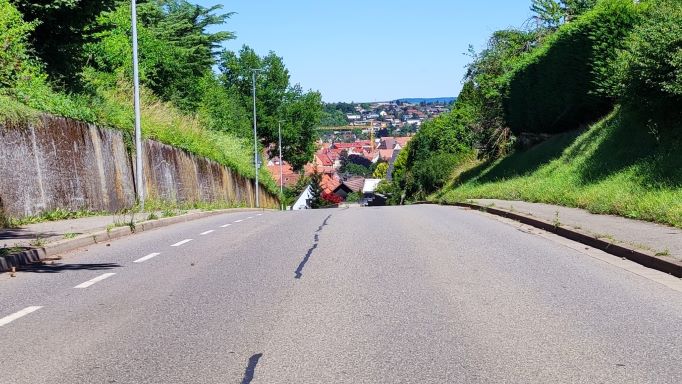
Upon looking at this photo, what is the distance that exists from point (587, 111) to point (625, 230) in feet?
55.2

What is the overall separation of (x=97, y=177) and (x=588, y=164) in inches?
556

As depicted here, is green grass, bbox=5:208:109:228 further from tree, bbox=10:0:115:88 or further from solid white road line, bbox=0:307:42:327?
solid white road line, bbox=0:307:42:327

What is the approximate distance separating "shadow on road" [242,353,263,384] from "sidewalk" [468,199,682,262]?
5.95 metres

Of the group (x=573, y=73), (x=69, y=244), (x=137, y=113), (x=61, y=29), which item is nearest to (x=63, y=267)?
(x=69, y=244)

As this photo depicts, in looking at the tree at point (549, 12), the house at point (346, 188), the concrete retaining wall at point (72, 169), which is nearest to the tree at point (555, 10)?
the tree at point (549, 12)

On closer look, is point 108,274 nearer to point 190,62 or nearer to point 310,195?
point 190,62

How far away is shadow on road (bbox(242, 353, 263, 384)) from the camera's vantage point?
5148mm

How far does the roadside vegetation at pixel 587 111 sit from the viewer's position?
17094 mm

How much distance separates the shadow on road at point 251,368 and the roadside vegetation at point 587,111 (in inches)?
363

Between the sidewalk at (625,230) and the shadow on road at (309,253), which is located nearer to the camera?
the shadow on road at (309,253)

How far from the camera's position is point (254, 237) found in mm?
15719

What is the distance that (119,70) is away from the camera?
106 ft

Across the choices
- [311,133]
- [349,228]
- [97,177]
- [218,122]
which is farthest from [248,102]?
[349,228]

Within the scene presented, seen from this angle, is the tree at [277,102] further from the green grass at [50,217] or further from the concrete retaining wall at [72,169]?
the green grass at [50,217]
